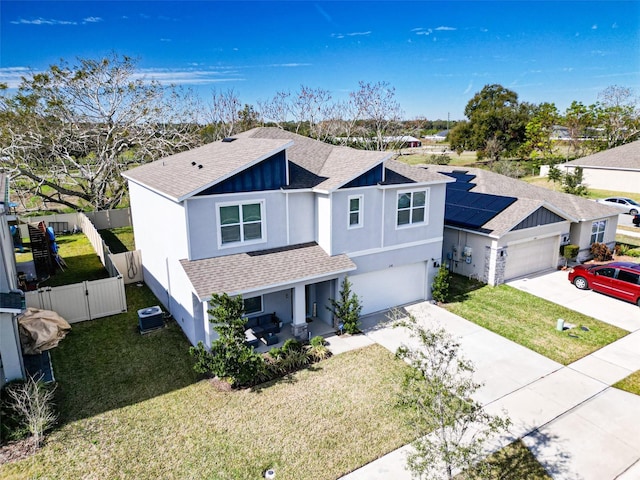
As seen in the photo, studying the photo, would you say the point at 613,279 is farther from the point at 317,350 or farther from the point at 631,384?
the point at 317,350

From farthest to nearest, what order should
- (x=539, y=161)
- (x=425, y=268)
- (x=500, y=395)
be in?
1. (x=539, y=161)
2. (x=425, y=268)
3. (x=500, y=395)

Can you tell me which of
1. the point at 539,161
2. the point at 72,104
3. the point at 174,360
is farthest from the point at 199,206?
the point at 539,161

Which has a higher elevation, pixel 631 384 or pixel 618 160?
pixel 618 160

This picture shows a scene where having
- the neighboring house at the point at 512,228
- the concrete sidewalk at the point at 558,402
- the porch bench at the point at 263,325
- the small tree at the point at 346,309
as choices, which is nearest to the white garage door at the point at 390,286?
the small tree at the point at 346,309

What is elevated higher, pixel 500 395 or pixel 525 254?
pixel 525 254

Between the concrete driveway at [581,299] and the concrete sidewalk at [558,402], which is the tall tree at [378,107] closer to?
the concrete driveway at [581,299]

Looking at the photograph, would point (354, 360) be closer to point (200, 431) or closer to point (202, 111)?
point (200, 431)

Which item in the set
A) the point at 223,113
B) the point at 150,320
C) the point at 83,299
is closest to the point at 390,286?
the point at 150,320
